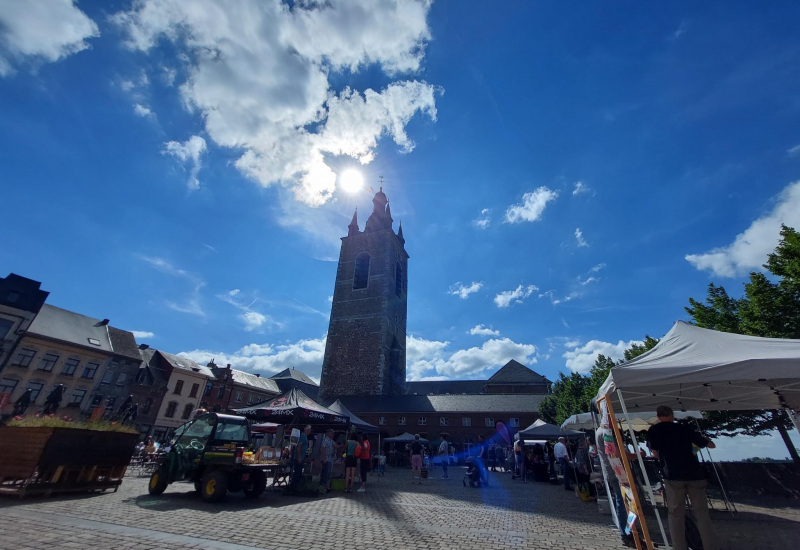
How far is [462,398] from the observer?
41375mm

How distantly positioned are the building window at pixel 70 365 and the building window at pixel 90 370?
69 cm

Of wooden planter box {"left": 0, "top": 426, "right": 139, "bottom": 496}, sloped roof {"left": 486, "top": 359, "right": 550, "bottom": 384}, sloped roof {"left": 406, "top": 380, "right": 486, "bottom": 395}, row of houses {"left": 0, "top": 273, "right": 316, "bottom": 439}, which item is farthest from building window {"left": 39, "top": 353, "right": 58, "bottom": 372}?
sloped roof {"left": 486, "top": 359, "right": 550, "bottom": 384}

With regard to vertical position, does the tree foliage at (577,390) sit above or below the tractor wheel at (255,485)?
above

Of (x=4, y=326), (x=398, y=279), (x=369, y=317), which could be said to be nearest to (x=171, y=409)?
(x=4, y=326)

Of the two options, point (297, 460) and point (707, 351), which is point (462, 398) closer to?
point (297, 460)

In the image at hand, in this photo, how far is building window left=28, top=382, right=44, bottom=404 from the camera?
2680 centimetres

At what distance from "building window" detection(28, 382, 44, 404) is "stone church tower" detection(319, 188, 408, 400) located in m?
24.0

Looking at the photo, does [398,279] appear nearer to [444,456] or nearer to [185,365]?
[185,365]

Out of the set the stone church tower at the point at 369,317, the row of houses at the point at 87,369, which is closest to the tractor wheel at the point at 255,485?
the row of houses at the point at 87,369

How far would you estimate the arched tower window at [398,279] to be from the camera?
49.2 metres

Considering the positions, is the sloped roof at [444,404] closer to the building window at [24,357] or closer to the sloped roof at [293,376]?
the sloped roof at [293,376]

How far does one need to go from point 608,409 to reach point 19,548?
750 cm

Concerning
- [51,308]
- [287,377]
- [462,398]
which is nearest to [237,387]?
[287,377]

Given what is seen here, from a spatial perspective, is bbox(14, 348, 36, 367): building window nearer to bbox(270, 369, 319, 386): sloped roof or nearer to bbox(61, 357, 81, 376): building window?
bbox(61, 357, 81, 376): building window
